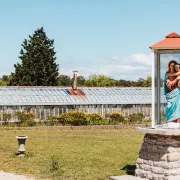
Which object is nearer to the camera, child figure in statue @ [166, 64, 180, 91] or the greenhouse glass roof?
child figure in statue @ [166, 64, 180, 91]

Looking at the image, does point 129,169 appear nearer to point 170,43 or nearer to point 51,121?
point 170,43

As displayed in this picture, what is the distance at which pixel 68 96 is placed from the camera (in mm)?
35531

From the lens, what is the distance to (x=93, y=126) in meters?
30.3

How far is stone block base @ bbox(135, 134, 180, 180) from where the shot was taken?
11211mm

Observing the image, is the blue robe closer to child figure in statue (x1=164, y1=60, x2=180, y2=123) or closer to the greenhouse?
child figure in statue (x1=164, y1=60, x2=180, y2=123)

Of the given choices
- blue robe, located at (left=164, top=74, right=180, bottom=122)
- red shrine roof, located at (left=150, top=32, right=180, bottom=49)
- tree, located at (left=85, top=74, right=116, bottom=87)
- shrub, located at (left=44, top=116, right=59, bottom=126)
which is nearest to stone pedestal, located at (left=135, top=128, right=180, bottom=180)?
blue robe, located at (left=164, top=74, right=180, bottom=122)

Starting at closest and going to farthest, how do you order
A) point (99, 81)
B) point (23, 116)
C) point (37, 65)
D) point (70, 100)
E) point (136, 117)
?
point (23, 116) → point (136, 117) → point (70, 100) → point (37, 65) → point (99, 81)

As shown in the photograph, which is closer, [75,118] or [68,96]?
[75,118]

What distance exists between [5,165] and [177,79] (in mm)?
7151

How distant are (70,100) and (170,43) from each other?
2355 centimetres

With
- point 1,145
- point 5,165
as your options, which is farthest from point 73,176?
point 1,145

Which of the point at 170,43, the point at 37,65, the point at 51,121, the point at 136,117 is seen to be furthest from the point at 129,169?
the point at 37,65

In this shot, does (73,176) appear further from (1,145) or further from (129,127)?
(129,127)

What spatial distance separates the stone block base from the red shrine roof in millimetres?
2451
